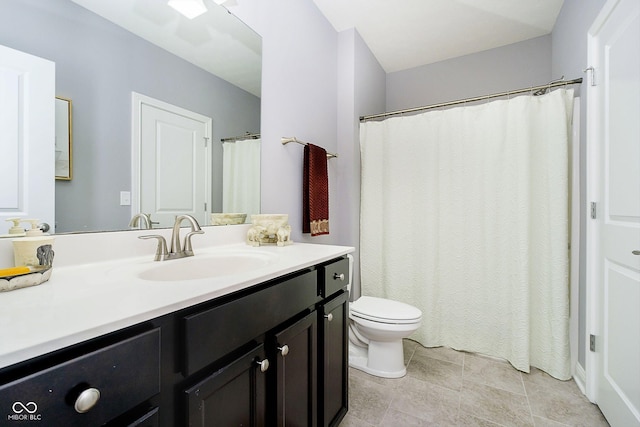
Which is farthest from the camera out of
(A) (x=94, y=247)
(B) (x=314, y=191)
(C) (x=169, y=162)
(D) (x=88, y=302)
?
(B) (x=314, y=191)

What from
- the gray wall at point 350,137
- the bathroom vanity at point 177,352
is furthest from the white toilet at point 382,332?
the bathroom vanity at point 177,352

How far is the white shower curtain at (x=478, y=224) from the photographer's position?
1758 millimetres

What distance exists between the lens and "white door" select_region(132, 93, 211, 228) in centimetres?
107

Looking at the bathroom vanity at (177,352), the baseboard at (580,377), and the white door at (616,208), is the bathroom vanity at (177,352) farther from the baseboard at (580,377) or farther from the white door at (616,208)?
the baseboard at (580,377)

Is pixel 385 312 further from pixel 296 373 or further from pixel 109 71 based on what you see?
pixel 109 71

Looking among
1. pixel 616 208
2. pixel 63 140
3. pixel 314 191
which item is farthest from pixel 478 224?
pixel 63 140

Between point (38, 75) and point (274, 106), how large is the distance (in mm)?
1033

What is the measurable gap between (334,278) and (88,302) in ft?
2.77

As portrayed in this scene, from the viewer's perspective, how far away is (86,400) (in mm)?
426

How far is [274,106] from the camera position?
5.45ft

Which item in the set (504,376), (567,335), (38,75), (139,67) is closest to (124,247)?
(38,75)

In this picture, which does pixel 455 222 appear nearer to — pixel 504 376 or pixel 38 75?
pixel 504 376

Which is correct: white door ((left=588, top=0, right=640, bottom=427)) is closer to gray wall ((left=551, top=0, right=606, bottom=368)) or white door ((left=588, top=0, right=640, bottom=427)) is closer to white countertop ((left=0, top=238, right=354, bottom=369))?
gray wall ((left=551, top=0, right=606, bottom=368))

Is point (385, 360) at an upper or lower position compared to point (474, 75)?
lower
